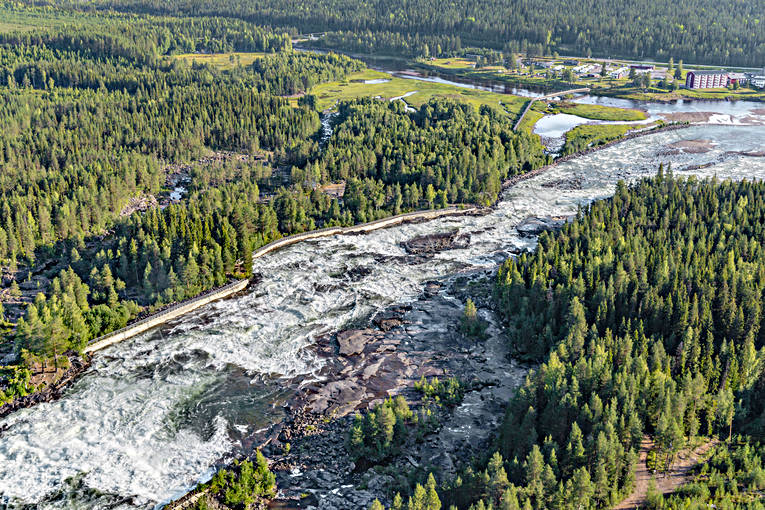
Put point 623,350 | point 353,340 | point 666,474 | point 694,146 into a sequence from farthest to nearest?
point 694,146 < point 353,340 < point 623,350 < point 666,474

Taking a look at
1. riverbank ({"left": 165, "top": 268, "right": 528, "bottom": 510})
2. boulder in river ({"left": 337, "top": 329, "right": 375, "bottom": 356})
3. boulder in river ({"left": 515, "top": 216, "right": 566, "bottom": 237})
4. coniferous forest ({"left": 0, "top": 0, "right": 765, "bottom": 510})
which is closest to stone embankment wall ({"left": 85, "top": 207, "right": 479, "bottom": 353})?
coniferous forest ({"left": 0, "top": 0, "right": 765, "bottom": 510})

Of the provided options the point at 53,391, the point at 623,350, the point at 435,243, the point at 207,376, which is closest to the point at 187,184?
the point at 435,243

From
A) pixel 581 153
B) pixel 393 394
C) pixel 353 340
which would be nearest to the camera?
pixel 393 394

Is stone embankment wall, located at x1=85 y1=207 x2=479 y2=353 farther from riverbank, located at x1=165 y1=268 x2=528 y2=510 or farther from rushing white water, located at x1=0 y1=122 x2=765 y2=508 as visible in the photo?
riverbank, located at x1=165 y1=268 x2=528 y2=510

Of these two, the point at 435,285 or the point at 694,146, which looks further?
the point at 694,146

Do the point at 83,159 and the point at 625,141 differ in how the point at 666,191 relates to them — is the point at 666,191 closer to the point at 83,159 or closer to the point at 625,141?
the point at 625,141

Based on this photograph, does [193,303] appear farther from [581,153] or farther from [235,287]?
[581,153]

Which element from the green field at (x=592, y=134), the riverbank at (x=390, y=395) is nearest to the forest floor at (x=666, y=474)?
the riverbank at (x=390, y=395)
